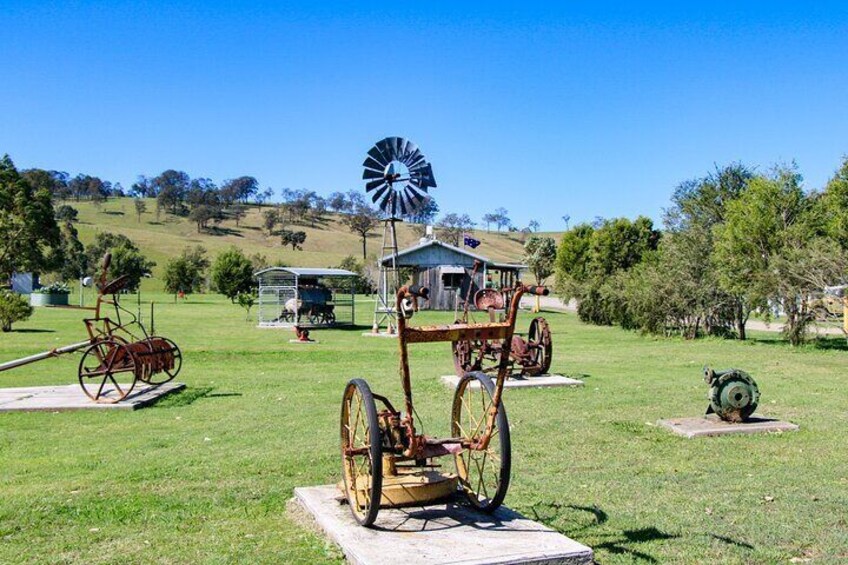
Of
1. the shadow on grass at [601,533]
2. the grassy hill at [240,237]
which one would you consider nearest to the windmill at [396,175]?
the shadow on grass at [601,533]

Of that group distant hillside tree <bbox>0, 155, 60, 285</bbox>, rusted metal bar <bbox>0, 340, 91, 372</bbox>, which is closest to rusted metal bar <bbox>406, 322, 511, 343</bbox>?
rusted metal bar <bbox>0, 340, 91, 372</bbox>

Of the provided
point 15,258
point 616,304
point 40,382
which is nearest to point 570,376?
point 40,382

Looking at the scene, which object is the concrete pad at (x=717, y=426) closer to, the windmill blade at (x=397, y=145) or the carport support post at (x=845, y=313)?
the carport support post at (x=845, y=313)

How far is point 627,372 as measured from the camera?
55.2 feet

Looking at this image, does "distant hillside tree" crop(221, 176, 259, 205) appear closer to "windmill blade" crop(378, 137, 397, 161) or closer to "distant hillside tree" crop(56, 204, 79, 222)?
"distant hillside tree" crop(56, 204, 79, 222)

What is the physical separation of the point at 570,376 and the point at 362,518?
10977 millimetres

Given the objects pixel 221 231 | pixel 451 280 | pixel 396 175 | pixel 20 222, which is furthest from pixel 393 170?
pixel 221 231

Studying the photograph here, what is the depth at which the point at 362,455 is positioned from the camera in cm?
562

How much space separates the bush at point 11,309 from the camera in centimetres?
2805

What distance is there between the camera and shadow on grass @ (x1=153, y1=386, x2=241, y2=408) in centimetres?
1253

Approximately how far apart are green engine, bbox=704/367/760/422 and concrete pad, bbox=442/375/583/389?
4245mm

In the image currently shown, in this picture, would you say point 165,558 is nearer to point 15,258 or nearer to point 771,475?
point 771,475

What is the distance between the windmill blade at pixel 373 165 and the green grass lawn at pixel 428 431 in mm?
13404

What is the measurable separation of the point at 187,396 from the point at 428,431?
511 cm
